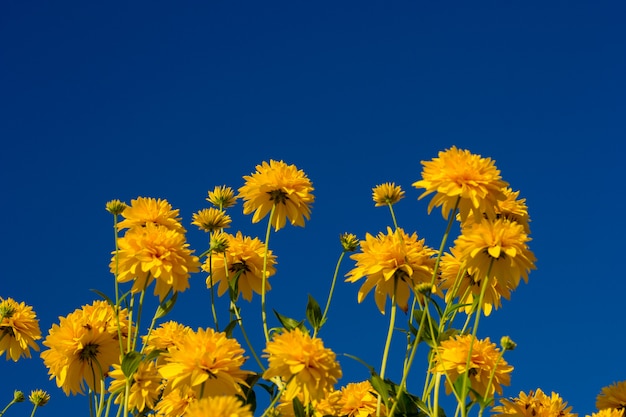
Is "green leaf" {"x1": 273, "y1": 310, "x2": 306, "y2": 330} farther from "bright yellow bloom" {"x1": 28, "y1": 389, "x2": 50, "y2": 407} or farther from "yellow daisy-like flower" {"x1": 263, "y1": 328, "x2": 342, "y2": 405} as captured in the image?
"bright yellow bloom" {"x1": 28, "y1": 389, "x2": 50, "y2": 407}

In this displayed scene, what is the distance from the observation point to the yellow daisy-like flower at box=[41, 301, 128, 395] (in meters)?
3.91

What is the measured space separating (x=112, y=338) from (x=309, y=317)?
45.6 inches

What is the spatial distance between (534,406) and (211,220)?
2.20m

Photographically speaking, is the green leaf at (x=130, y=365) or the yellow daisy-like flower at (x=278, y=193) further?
the yellow daisy-like flower at (x=278, y=193)

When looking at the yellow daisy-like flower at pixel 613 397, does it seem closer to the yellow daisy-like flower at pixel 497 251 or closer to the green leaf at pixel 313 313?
the yellow daisy-like flower at pixel 497 251

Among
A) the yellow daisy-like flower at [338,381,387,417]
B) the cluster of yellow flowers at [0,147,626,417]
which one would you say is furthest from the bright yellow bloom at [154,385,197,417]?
the yellow daisy-like flower at [338,381,387,417]

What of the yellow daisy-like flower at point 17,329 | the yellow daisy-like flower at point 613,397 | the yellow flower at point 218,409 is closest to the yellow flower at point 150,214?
the yellow daisy-like flower at point 17,329

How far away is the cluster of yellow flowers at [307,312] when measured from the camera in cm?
296

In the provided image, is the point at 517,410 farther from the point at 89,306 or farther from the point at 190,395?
the point at 89,306

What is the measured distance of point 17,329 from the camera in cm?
540

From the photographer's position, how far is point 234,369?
2.95 m

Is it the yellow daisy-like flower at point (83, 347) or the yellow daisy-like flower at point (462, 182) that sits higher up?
the yellow daisy-like flower at point (462, 182)

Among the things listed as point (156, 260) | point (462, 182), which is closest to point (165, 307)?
point (156, 260)

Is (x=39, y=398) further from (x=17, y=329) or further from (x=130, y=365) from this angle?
(x=130, y=365)
